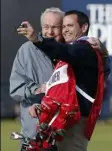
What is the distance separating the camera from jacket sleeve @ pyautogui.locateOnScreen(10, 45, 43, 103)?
5.20 metres

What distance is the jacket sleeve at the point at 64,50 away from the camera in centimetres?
458

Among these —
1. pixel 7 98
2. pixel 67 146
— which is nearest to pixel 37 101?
pixel 67 146

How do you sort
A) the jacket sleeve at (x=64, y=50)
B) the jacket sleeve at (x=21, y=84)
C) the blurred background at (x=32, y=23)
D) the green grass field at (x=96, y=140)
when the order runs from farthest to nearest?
the blurred background at (x=32, y=23) → the green grass field at (x=96, y=140) → the jacket sleeve at (x=21, y=84) → the jacket sleeve at (x=64, y=50)

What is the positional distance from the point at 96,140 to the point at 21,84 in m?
7.90

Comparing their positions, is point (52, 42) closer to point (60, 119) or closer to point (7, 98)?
point (60, 119)

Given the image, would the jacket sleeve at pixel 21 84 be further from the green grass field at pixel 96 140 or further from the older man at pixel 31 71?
the green grass field at pixel 96 140

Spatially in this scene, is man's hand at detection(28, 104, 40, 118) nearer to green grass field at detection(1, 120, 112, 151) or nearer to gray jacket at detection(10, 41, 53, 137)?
gray jacket at detection(10, 41, 53, 137)

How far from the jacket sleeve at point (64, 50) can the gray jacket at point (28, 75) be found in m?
0.59

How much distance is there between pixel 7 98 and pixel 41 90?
13.8m

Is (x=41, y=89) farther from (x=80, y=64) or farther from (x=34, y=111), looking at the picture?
(x=80, y=64)

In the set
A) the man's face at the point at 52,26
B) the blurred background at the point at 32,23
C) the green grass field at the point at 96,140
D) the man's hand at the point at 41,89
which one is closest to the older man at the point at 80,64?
the man's face at the point at 52,26

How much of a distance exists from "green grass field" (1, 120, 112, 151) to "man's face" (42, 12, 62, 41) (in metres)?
5.62

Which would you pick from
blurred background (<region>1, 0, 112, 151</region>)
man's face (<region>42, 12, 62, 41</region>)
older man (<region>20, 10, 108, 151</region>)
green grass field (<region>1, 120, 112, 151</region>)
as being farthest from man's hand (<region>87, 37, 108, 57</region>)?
blurred background (<region>1, 0, 112, 151</region>)

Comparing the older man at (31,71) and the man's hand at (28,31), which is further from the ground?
the man's hand at (28,31)
